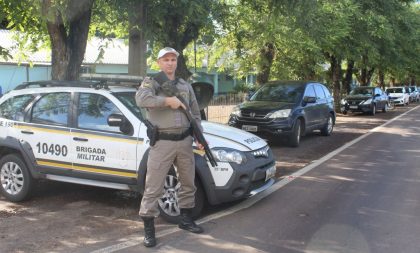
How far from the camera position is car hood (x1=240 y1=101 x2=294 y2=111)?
42.9 feet

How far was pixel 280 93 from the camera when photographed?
14.1 metres

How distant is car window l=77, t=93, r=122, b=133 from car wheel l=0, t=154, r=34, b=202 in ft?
3.74

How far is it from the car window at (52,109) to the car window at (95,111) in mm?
238

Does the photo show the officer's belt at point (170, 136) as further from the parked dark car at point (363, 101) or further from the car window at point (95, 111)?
the parked dark car at point (363, 101)

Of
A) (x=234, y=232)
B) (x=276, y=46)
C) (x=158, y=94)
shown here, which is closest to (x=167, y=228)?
(x=234, y=232)

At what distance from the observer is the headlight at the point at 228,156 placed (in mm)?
6219

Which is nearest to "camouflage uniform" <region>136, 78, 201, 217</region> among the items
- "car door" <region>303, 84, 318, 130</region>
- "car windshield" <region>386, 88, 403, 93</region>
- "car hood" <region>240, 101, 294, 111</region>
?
"car hood" <region>240, 101, 294, 111</region>

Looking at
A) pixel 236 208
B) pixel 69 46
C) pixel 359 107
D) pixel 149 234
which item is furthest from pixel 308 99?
pixel 359 107

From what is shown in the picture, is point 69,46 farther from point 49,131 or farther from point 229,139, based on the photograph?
point 229,139

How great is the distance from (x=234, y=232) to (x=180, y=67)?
6.95 meters

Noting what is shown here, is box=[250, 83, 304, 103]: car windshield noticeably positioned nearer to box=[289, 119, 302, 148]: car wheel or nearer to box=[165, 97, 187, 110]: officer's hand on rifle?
box=[289, 119, 302, 148]: car wheel

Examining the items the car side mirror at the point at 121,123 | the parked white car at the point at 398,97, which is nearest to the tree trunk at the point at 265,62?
the car side mirror at the point at 121,123

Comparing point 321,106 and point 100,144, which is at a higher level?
point 321,106

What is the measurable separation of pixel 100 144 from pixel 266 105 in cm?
742
